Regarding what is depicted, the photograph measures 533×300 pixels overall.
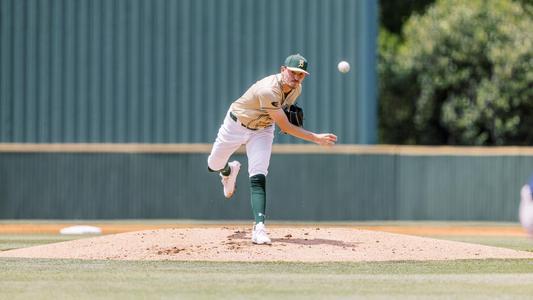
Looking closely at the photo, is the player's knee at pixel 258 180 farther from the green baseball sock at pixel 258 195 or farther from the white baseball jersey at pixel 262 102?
the white baseball jersey at pixel 262 102

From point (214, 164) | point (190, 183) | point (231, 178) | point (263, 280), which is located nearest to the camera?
point (263, 280)

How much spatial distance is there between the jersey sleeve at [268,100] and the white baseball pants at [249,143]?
17.1 inches

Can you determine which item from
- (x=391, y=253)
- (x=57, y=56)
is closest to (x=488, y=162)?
(x=57, y=56)

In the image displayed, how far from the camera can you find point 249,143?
35.8 feet

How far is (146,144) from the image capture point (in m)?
21.2

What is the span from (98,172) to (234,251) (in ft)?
36.3

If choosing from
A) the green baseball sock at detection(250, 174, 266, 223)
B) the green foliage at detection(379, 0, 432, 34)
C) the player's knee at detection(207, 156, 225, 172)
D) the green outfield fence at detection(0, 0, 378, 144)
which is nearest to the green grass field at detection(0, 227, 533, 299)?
the green baseball sock at detection(250, 174, 266, 223)

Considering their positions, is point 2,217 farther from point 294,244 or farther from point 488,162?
point 294,244

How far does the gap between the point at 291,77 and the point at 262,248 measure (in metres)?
1.55

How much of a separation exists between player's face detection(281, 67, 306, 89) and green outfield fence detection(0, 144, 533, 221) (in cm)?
1021

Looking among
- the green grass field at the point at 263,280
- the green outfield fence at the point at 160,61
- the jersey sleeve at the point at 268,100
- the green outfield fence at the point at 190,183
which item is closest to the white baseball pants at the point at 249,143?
the jersey sleeve at the point at 268,100

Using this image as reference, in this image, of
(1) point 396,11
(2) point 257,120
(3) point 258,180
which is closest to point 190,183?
(2) point 257,120

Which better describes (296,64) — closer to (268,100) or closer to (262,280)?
(268,100)

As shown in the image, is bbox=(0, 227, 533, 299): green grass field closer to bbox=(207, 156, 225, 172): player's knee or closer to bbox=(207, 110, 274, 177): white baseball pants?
bbox=(207, 110, 274, 177): white baseball pants
